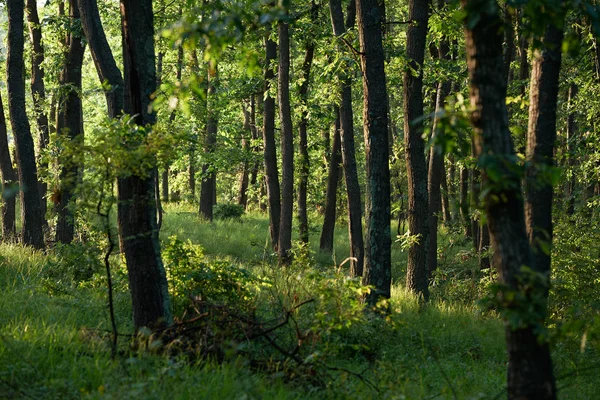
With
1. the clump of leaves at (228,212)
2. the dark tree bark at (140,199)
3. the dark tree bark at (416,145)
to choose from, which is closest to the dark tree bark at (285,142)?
the dark tree bark at (416,145)

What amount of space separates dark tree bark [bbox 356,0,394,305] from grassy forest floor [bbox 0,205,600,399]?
3.73 feet

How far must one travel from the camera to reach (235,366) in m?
6.05

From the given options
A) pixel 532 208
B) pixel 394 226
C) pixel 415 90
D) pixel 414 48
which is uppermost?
pixel 414 48

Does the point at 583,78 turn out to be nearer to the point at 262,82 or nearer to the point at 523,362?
the point at 262,82

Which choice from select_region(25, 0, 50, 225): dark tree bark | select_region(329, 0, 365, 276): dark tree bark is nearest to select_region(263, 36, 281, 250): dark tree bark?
select_region(329, 0, 365, 276): dark tree bark

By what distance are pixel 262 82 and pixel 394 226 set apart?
57.3 ft

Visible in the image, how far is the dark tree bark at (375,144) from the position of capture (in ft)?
32.8

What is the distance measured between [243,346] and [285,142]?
10.6 m

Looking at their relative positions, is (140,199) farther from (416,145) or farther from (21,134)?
(21,134)

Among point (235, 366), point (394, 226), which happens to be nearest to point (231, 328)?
point (235, 366)

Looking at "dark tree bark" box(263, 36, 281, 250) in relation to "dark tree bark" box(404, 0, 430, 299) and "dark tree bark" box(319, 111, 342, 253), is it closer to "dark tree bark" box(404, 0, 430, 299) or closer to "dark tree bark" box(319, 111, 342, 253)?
"dark tree bark" box(319, 111, 342, 253)

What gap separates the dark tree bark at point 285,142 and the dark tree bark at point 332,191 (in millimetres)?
3635

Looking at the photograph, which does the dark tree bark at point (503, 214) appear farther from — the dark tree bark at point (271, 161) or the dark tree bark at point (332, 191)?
the dark tree bark at point (332, 191)

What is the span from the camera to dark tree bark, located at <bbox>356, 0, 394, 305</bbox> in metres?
10.0
